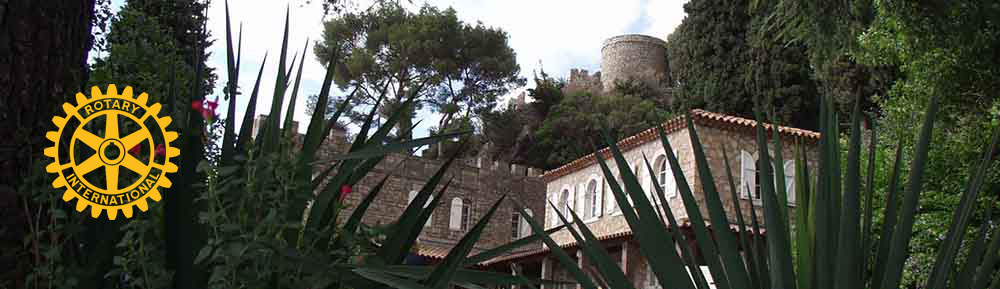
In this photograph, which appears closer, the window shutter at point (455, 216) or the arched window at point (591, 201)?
the arched window at point (591, 201)

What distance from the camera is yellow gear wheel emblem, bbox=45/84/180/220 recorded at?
1.17 m

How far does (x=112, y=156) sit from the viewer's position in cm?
120

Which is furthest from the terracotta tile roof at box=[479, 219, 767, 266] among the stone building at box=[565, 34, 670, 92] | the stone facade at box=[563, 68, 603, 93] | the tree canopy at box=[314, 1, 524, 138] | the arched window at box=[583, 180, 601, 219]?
the stone building at box=[565, 34, 670, 92]

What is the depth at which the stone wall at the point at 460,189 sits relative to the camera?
18656 millimetres

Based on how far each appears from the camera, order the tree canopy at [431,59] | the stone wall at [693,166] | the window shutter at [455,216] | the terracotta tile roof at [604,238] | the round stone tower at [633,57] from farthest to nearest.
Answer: the round stone tower at [633,57], the tree canopy at [431,59], the window shutter at [455,216], the stone wall at [693,166], the terracotta tile roof at [604,238]

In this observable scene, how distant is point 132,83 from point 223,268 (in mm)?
603

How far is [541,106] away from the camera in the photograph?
2580 cm

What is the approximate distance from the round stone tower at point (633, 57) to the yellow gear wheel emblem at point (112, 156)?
33564 millimetres

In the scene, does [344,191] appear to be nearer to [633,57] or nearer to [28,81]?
[28,81]

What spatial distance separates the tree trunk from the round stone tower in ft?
110

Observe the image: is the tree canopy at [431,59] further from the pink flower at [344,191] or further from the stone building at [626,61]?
the pink flower at [344,191]

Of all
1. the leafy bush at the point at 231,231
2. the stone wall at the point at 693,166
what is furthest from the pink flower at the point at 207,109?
the stone wall at the point at 693,166

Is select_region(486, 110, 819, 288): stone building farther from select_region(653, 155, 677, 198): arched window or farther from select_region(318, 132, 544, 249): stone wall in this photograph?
select_region(318, 132, 544, 249): stone wall

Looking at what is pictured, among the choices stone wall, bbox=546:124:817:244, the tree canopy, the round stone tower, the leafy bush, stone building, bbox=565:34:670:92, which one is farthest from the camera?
the round stone tower
